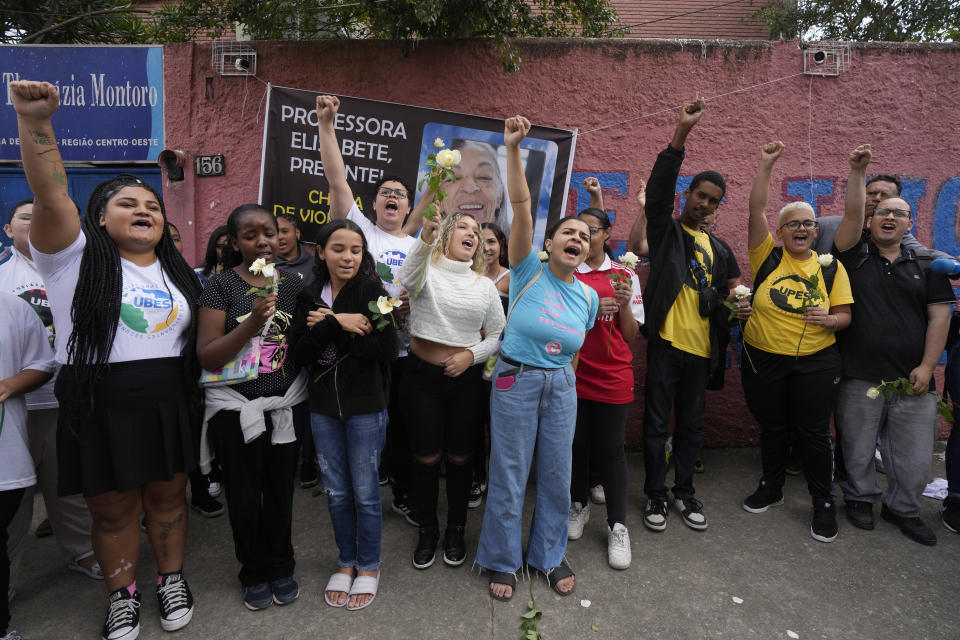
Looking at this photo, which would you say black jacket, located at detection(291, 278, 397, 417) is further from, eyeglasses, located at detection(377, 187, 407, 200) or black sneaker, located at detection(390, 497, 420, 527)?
black sneaker, located at detection(390, 497, 420, 527)

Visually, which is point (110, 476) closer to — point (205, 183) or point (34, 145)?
point (34, 145)

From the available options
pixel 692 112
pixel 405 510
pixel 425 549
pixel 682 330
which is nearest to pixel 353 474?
pixel 425 549

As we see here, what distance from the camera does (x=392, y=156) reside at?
14.0 ft

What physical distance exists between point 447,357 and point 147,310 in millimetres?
1364

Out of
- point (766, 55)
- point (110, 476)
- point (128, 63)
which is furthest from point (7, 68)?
point (766, 55)

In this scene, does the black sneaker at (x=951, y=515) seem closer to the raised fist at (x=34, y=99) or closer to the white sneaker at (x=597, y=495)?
the white sneaker at (x=597, y=495)

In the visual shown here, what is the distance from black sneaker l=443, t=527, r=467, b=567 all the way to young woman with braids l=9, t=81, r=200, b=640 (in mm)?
1275

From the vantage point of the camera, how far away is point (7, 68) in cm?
417

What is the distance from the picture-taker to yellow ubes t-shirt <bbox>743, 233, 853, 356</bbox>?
10.6 feet

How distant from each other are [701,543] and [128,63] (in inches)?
218

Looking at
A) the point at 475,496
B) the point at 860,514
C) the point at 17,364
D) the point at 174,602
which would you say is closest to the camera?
the point at 17,364

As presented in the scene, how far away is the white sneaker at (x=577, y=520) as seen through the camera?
314 centimetres

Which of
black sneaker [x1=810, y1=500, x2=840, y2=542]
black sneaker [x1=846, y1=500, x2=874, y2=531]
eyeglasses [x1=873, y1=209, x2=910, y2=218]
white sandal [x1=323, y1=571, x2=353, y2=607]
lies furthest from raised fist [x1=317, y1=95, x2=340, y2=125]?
black sneaker [x1=846, y1=500, x2=874, y2=531]

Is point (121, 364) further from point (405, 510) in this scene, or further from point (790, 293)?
point (790, 293)
